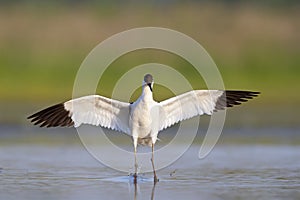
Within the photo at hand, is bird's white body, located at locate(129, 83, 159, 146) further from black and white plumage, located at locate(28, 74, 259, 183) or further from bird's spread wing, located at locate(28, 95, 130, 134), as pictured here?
bird's spread wing, located at locate(28, 95, 130, 134)

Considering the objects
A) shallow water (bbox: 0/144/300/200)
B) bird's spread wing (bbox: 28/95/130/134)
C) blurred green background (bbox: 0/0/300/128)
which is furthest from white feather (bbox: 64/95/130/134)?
blurred green background (bbox: 0/0/300/128)

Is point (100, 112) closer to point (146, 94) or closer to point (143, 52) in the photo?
point (146, 94)

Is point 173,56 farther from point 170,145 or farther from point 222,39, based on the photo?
point 170,145

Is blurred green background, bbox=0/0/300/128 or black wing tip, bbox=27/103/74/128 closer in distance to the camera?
black wing tip, bbox=27/103/74/128

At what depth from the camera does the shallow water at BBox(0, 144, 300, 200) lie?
12035mm

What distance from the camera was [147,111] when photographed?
14.4 metres

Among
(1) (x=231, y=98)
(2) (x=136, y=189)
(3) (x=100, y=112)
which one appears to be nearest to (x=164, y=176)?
(2) (x=136, y=189)

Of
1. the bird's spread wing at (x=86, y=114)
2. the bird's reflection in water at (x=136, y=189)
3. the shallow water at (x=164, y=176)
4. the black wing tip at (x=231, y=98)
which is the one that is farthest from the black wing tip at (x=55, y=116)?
the black wing tip at (x=231, y=98)

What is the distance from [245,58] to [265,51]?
773mm

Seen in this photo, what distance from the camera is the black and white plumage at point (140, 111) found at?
14.4m

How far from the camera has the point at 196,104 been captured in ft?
48.4

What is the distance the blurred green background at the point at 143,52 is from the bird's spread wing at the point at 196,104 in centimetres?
1004

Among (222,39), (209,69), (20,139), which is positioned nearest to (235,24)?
(222,39)

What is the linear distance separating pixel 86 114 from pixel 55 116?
0.44 meters
